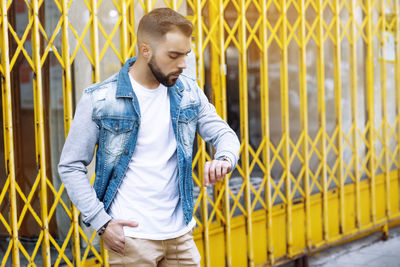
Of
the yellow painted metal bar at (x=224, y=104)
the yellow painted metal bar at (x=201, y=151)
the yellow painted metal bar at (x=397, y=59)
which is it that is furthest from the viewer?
the yellow painted metal bar at (x=397, y=59)

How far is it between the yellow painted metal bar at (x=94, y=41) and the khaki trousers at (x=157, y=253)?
67.0 inches

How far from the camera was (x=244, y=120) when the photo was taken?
5.37 m

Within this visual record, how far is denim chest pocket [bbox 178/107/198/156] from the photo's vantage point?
2.96 meters

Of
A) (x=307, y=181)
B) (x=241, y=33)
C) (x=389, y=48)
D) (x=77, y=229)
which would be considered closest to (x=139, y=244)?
(x=77, y=229)

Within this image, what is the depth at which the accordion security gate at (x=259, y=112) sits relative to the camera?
4031mm

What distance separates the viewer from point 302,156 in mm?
6004

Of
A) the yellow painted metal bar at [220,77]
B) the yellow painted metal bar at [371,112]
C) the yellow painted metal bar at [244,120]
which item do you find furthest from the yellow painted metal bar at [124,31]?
the yellow painted metal bar at [371,112]

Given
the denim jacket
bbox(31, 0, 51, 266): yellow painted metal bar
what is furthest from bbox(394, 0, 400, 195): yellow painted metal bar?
the denim jacket

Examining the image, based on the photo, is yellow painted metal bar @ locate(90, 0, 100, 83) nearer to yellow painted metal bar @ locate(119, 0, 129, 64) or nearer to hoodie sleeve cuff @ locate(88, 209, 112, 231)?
yellow painted metal bar @ locate(119, 0, 129, 64)

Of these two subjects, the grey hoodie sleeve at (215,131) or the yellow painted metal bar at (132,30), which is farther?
the yellow painted metal bar at (132,30)

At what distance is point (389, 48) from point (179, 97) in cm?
472

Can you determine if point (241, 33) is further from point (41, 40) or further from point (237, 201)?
point (41, 40)

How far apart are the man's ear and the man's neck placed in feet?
0.11

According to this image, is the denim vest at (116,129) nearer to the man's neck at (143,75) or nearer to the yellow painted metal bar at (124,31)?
the man's neck at (143,75)
